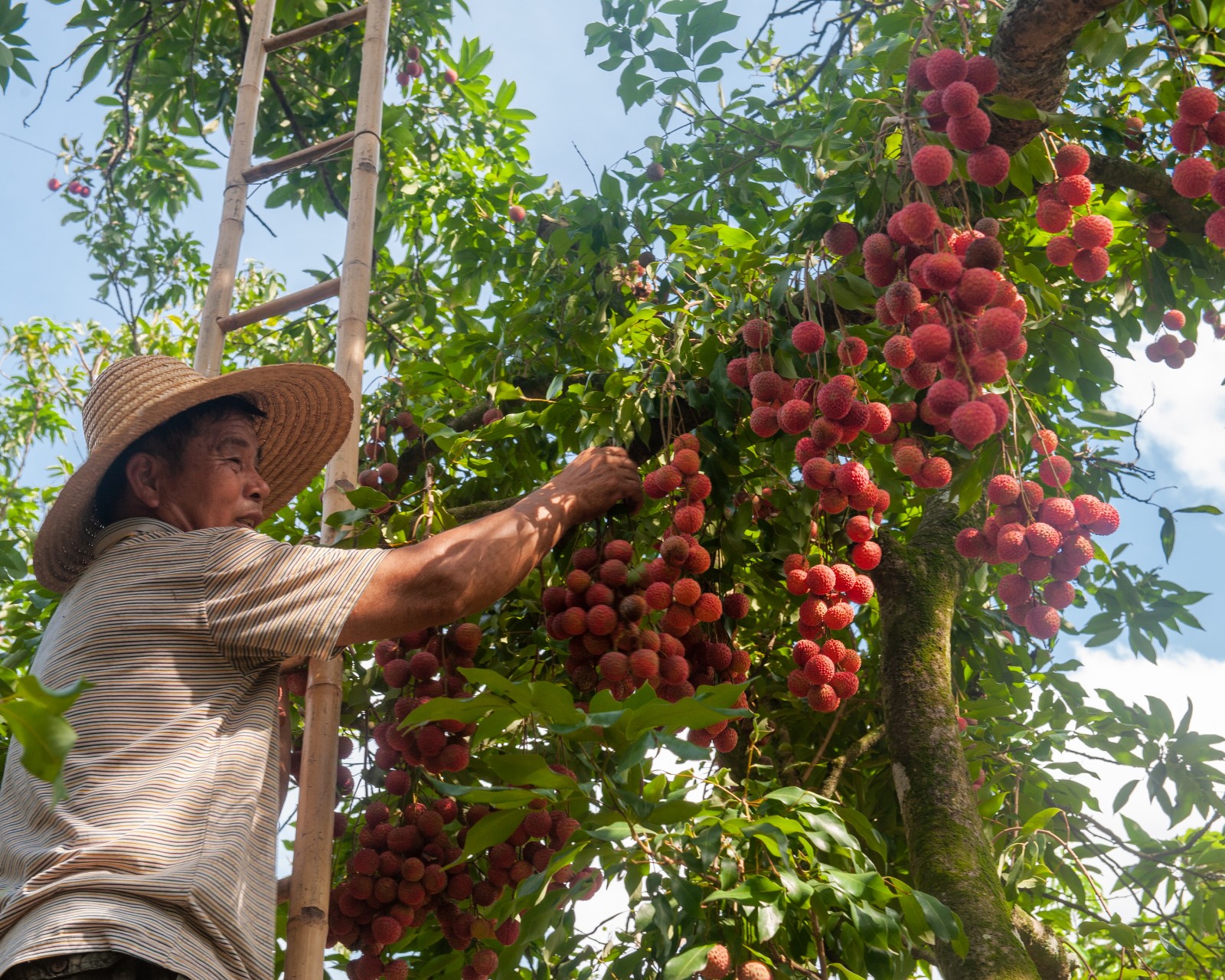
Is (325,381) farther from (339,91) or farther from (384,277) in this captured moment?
(339,91)

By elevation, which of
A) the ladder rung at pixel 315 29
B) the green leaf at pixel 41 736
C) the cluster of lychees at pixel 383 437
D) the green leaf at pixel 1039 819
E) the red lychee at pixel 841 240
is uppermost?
the ladder rung at pixel 315 29

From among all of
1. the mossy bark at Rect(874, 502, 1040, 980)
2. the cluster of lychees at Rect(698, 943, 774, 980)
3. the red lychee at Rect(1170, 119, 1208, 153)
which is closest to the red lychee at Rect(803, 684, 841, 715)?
the mossy bark at Rect(874, 502, 1040, 980)

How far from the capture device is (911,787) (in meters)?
2.10

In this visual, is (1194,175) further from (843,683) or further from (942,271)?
(843,683)

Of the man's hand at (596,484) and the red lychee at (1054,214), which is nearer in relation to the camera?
the red lychee at (1054,214)

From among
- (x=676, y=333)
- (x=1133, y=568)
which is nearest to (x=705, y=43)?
(x=676, y=333)

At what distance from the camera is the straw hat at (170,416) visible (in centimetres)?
182

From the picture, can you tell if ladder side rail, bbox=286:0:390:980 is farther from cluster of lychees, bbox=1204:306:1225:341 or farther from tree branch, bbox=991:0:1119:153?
cluster of lychees, bbox=1204:306:1225:341

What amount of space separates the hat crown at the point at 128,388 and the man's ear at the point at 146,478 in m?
0.06

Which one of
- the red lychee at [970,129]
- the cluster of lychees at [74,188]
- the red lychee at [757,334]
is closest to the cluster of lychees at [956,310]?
the red lychee at [970,129]

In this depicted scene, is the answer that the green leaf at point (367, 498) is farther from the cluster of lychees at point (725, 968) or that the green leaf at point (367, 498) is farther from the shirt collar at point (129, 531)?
the cluster of lychees at point (725, 968)

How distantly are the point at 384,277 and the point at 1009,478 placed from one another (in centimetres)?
263

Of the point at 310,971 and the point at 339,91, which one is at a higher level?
the point at 339,91

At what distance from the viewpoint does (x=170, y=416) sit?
1.85 metres
